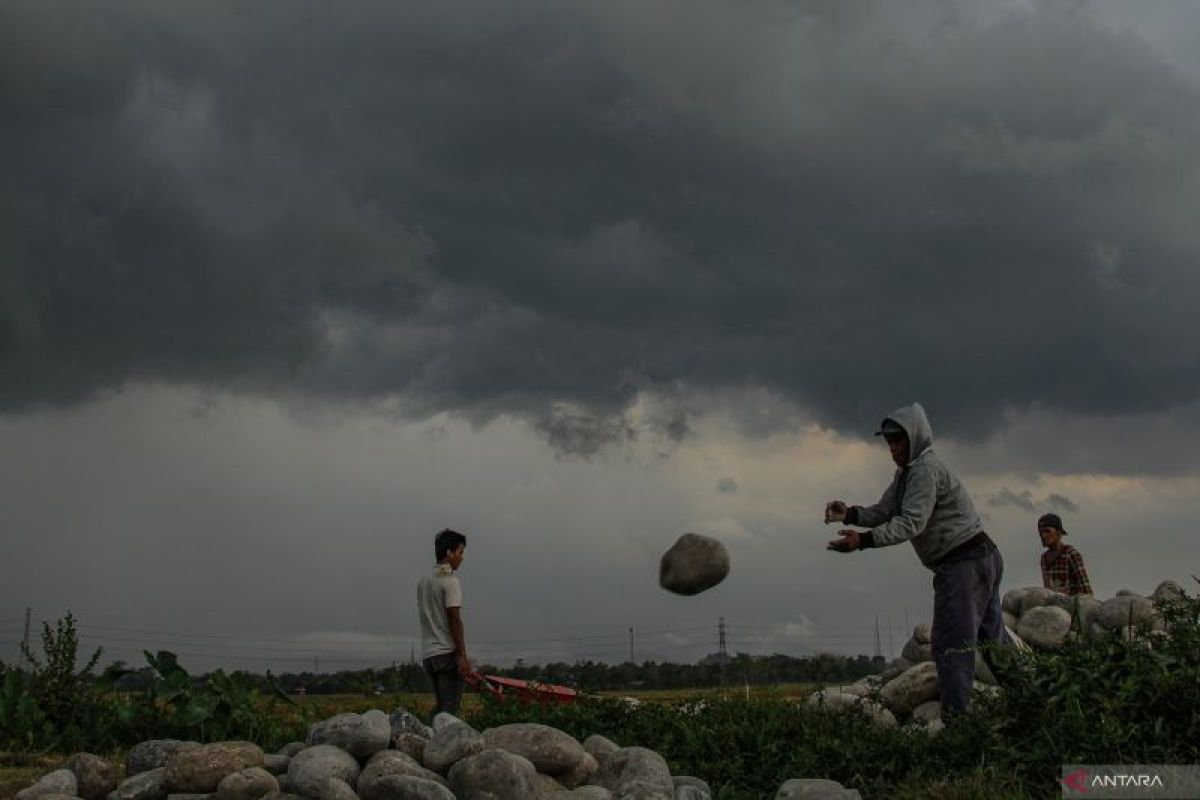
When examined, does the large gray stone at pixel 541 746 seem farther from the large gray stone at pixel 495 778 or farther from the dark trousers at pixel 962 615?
the dark trousers at pixel 962 615

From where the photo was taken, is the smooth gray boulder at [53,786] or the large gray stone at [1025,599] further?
the large gray stone at [1025,599]

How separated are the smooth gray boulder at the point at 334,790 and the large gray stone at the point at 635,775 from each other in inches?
61.4

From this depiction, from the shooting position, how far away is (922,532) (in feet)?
30.5

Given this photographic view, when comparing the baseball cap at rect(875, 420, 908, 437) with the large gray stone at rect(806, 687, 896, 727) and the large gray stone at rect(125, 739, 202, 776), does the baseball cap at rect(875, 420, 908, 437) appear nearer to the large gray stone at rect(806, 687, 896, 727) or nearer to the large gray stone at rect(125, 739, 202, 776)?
the large gray stone at rect(806, 687, 896, 727)

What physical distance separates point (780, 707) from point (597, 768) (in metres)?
2.26

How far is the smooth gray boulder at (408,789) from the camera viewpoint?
24.0 ft

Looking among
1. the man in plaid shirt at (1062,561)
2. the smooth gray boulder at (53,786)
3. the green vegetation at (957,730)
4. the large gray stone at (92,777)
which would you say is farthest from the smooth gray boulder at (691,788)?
the man in plaid shirt at (1062,561)

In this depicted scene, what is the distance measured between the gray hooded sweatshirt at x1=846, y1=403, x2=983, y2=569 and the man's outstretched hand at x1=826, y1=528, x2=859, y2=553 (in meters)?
0.13

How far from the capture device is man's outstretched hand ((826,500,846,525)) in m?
9.70

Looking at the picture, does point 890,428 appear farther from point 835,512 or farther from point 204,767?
point 204,767

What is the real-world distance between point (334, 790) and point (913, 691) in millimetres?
5893

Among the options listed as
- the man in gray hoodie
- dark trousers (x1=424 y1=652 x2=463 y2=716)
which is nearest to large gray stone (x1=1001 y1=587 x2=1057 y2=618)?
the man in gray hoodie

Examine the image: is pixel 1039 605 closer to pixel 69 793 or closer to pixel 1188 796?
pixel 1188 796

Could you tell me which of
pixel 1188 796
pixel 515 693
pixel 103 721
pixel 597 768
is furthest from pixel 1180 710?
pixel 103 721
